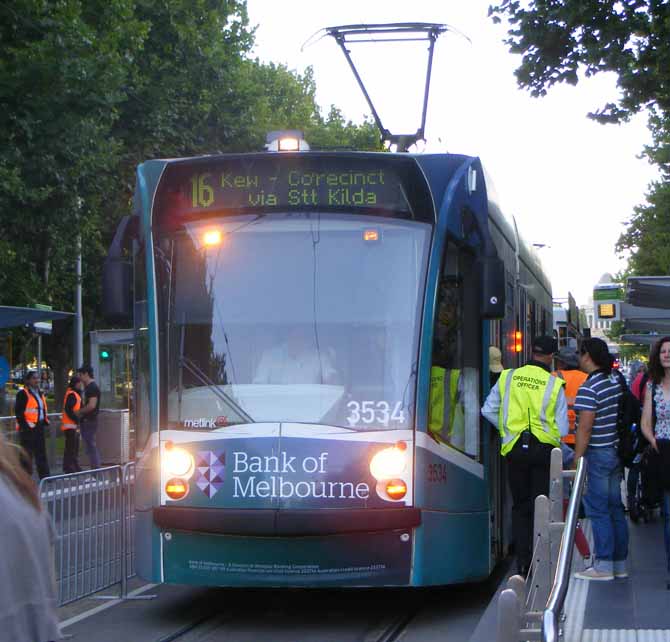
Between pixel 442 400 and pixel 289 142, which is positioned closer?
pixel 442 400

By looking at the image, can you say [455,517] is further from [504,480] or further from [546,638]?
[546,638]

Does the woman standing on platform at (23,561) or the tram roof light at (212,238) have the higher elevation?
the tram roof light at (212,238)

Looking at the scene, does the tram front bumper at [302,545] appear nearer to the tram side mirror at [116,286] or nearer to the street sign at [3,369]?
the tram side mirror at [116,286]

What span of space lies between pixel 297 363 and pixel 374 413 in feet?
1.91

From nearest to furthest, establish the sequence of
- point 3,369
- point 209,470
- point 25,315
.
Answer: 1. point 209,470
2. point 25,315
3. point 3,369

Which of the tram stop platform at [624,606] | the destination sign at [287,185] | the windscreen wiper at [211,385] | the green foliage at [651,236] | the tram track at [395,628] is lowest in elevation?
the tram track at [395,628]

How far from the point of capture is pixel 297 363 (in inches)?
337

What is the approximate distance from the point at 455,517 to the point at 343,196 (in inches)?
87.6

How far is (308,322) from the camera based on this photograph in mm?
8641

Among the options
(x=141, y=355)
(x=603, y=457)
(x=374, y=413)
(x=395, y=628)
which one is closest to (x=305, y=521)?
(x=374, y=413)

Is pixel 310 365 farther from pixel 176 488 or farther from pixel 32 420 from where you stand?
pixel 32 420

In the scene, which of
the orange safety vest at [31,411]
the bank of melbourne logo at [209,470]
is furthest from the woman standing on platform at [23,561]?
the orange safety vest at [31,411]

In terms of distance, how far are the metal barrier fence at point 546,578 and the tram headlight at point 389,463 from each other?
0.95m

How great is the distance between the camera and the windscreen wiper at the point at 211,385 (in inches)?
335
